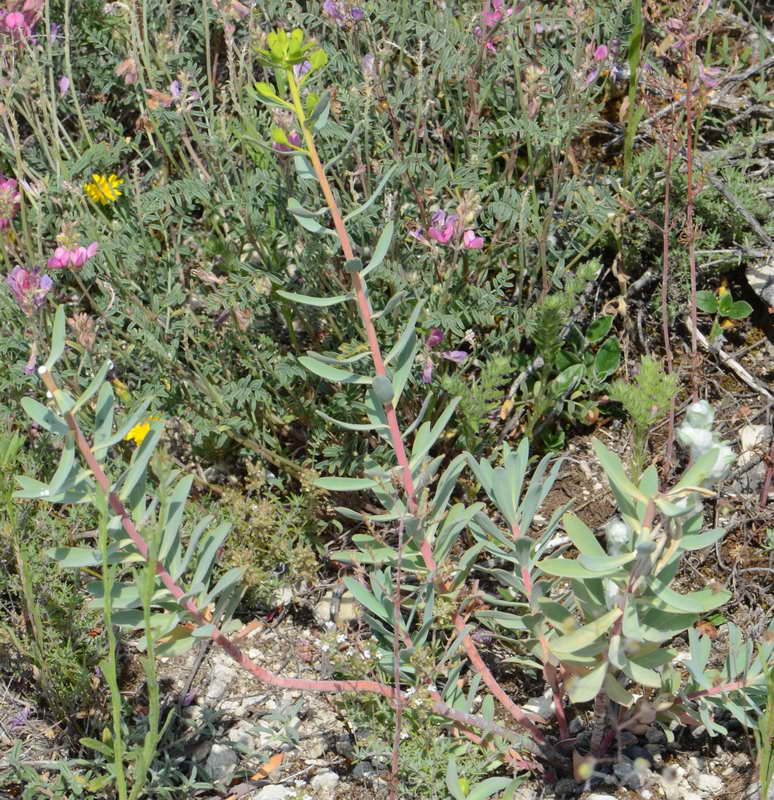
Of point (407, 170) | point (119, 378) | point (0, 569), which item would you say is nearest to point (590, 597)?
point (407, 170)

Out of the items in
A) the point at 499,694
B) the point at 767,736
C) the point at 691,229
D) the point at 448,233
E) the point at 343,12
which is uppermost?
the point at 343,12

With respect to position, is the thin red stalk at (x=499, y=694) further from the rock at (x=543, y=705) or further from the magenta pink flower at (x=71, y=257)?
the magenta pink flower at (x=71, y=257)

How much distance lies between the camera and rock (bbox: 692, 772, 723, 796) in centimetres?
218

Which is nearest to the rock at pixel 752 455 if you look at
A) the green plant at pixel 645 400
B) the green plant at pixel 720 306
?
the green plant at pixel 720 306

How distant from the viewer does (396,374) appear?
2.11m

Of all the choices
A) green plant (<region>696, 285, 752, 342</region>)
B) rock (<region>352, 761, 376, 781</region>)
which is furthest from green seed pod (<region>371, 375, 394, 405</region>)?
green plant (<region>696, 285, 752, 342</region>)

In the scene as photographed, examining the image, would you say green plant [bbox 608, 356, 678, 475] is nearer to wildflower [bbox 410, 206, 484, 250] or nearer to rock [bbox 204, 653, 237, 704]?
wildflower [bbox 410, 206, 484, 250]

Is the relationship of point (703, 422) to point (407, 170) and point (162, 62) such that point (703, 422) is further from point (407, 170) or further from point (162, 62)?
point (162, 62)

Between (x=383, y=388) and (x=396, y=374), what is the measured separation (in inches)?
5.8

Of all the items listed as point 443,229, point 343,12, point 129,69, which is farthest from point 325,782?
point 129,69

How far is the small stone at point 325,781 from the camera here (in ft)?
7.70

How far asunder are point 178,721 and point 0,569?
681 mm

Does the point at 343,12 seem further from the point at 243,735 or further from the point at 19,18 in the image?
the point at 243,735

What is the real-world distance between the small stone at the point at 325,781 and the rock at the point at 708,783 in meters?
0.87
